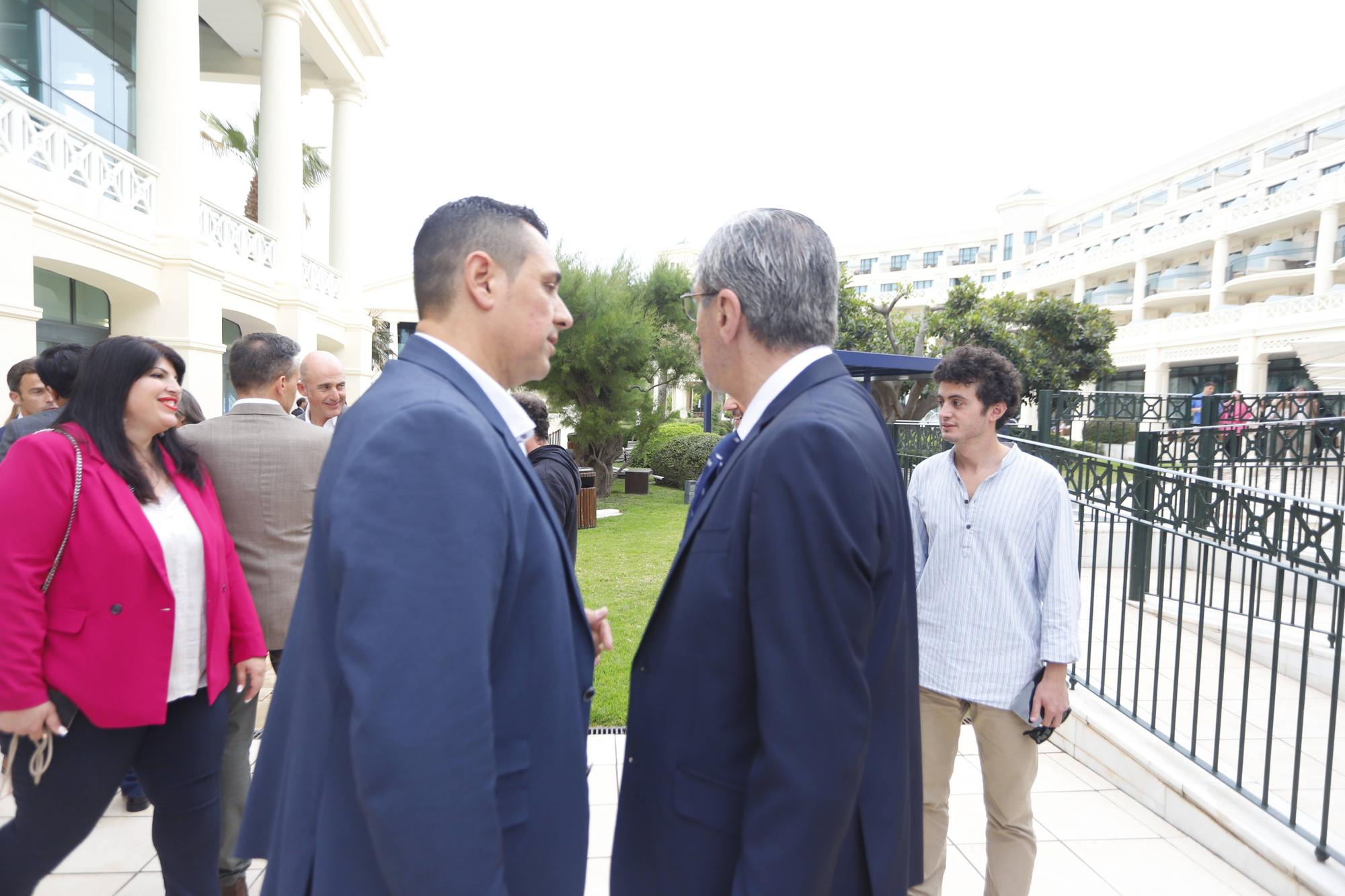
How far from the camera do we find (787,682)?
134cm

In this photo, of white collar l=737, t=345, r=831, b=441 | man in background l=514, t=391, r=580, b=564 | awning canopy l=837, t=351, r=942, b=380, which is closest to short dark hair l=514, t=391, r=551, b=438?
man in background l=514, t=391, r=580, b=564

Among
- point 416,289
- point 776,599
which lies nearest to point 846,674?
point 776,599

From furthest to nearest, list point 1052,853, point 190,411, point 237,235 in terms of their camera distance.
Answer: point 237,235, point 190,411, point 1052,853

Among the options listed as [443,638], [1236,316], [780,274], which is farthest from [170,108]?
[1236,316]

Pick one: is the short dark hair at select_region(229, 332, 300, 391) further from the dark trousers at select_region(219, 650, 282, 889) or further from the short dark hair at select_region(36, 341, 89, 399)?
the dark trousers at select_region(219, 650, 282, 889)

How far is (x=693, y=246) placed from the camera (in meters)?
73.5

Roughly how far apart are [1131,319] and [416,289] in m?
50.3

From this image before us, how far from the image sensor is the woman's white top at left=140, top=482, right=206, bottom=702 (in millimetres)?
2408

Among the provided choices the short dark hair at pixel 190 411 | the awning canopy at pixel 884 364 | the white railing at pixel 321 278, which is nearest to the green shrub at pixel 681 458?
the white railing at pixel 321 278

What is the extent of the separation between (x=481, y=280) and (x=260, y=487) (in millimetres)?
2091

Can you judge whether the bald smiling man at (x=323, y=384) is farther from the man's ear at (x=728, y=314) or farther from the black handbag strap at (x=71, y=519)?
the man's ear at (x=728, y=314)

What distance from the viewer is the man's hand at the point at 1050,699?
2635 millimetres

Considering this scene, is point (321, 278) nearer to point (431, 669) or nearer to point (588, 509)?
point (588, 509)

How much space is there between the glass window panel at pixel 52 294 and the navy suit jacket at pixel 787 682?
12.5 meters
